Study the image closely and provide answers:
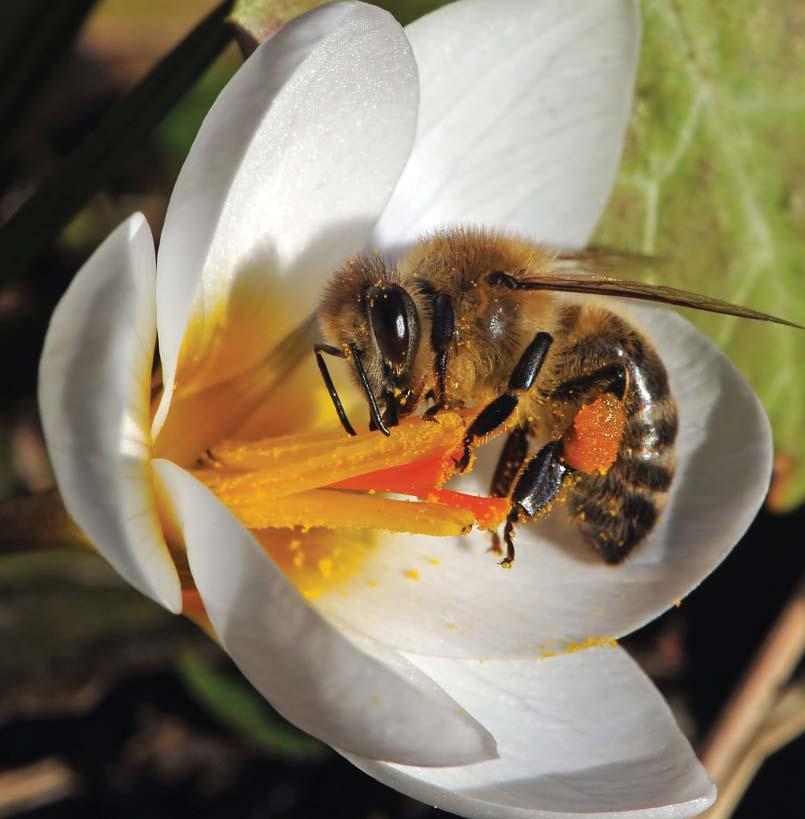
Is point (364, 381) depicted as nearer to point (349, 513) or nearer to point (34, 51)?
point (349, 513)

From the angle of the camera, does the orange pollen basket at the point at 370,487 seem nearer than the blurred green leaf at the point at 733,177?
Yes

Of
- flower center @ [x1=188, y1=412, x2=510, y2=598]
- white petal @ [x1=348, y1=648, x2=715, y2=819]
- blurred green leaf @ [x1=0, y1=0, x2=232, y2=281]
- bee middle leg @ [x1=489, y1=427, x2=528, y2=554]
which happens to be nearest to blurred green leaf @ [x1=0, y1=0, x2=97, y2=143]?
blurred green leaf @ [x1=0, y1=0, x2=232, y2=281]

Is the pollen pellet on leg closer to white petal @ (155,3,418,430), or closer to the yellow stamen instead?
the yellow stamen

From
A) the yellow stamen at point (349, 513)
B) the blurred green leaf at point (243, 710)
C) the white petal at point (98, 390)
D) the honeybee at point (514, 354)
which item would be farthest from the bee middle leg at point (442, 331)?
the blurred green leaf at point (243, 710)

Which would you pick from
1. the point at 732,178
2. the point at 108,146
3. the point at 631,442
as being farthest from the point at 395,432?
the point at 732,178

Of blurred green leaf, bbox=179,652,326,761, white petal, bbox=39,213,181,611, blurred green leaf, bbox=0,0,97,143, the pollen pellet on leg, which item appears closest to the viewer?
white petal, bbox=39,213,181,611

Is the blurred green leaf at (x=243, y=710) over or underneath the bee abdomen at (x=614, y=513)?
underneath

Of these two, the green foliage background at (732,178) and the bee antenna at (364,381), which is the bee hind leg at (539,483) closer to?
the bee antenna at (364,381)
